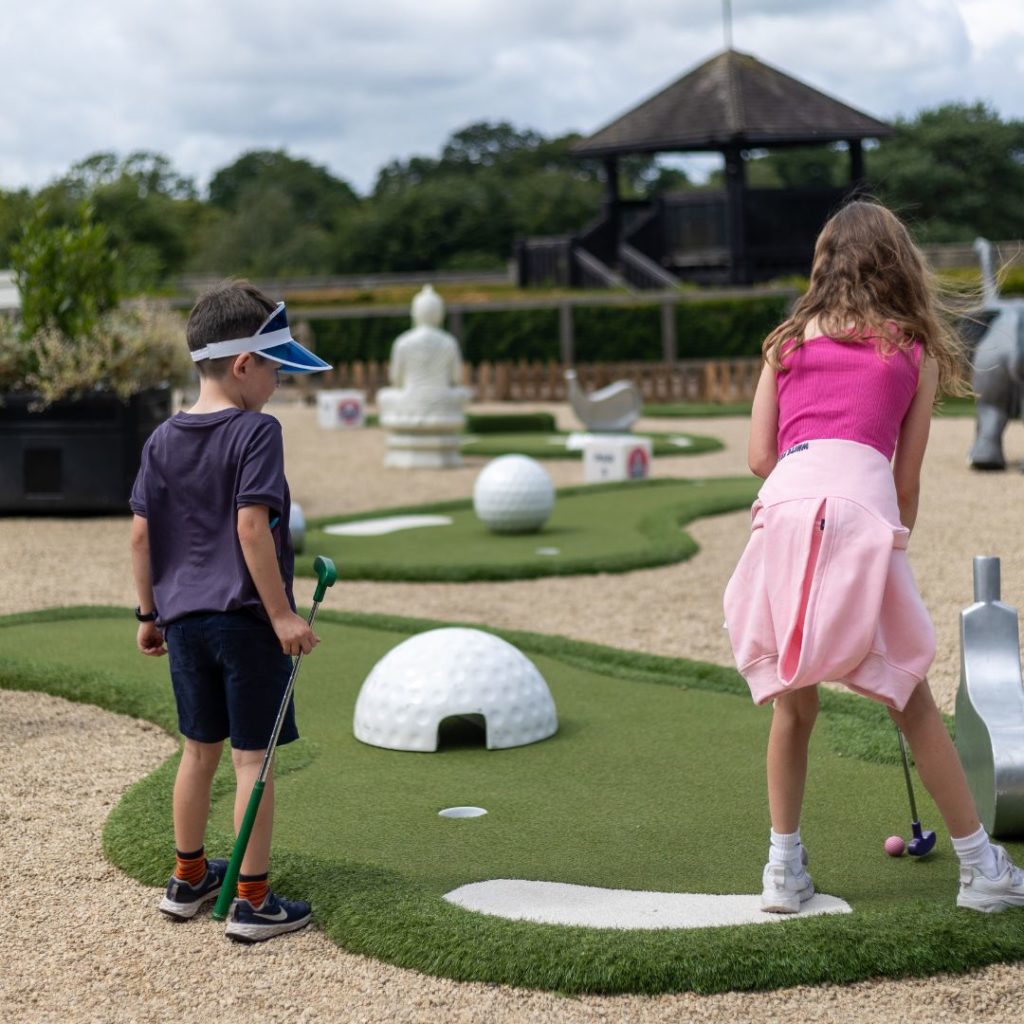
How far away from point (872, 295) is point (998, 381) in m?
10.2

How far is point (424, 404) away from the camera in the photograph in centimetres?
1516

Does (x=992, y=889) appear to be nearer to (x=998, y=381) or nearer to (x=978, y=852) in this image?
(x=978, y=852)

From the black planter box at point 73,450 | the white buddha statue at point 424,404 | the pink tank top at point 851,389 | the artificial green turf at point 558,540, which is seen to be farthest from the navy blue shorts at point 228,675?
the white buddha statue at point 424,404

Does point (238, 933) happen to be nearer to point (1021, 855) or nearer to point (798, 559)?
point (798, 559)

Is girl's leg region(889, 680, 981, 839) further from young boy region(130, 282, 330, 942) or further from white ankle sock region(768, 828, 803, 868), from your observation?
young boy region(130, 282, 330, 942)

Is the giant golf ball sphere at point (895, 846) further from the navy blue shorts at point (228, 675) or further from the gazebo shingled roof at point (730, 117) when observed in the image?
the gazebo shingled roof at point (730, 117)

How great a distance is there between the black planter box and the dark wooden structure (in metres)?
17.7

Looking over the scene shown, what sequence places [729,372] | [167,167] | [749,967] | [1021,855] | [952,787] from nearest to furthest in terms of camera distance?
[749,967]
[952,787]
[1021,855]
[729,372]
[167,167]

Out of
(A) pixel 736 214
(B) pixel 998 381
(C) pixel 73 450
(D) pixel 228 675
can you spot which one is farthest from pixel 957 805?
(A) pixel 736 214

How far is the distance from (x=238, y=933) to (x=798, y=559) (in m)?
1.47

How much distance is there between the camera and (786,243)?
27.6 metres

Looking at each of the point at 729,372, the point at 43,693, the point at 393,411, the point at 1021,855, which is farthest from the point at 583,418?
the point at 1021,855

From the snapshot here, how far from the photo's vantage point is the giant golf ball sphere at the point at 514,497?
9.78 metres

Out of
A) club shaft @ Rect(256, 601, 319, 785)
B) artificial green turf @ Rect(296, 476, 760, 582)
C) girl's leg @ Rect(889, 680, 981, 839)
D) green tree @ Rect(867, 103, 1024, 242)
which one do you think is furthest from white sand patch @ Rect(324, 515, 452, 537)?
green tree @ Rect(867, 103, 1024, 242)
